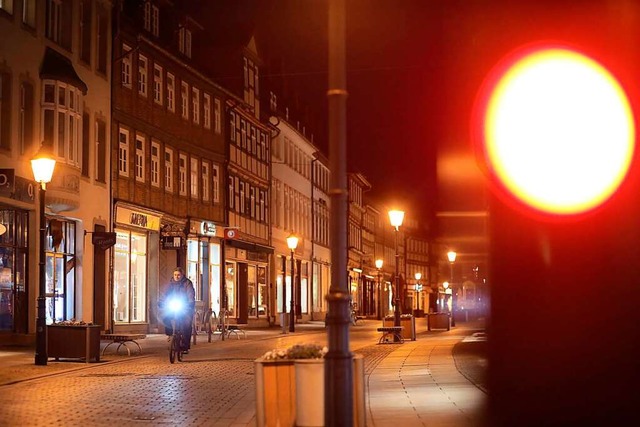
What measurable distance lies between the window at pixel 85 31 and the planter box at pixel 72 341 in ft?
42.9

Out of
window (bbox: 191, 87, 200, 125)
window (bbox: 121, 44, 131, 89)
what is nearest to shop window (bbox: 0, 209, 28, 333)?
window (bbox: 121, 44, 131, 89)

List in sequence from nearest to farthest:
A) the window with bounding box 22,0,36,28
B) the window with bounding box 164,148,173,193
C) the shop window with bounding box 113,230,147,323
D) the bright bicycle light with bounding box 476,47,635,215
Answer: the bright bicycle light with bounding box 476,47,635,215 < the window with bounding box 22,0,36,28 < the shop window with bounding box 113,230,147,323 < the window with bounding box 164,148,173,193

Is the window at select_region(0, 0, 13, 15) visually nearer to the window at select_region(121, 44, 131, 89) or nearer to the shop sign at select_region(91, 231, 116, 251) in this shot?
the shop sign at select_region(91, 231, 116, 251)

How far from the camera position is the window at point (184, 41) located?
1690 inches

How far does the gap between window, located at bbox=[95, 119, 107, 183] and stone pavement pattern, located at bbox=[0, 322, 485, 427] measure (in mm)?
11505

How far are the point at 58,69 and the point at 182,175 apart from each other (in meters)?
13.3

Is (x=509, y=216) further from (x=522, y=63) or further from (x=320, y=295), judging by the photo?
(x=320, y=295)

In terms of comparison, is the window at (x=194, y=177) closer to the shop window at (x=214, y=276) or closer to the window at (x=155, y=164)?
the shop window at (x=214, y=276)

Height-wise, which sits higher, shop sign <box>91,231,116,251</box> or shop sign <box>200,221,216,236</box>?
shop sign <box>200,221,216,236</box>

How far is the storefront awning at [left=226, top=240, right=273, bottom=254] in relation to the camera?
4859 centimetres

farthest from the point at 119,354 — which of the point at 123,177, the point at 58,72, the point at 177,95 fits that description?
the point at 177,95

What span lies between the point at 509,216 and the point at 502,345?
36 cm

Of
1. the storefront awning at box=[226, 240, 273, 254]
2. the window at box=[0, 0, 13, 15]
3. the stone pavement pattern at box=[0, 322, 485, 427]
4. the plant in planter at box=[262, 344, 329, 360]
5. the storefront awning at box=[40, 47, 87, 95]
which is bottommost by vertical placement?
the stone pavement pattern at box=[0, 322, 485, 427]

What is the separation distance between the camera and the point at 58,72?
96.5 ft
